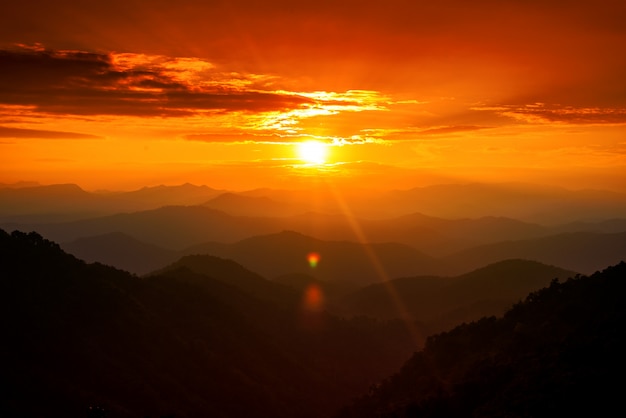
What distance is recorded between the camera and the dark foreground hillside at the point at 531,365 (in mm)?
40156

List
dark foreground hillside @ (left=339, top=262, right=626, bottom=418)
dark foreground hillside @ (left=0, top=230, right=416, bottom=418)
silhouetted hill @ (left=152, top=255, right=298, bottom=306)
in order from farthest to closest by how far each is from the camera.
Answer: silhouetted hill @ (left=152, top=255, right=298, bottom=306)
dark foreground hillside @ (left=0, top=230, right=416, bottom=418)
dark foreground hillside @ (left=339, top=262, right=626, bottom=418)

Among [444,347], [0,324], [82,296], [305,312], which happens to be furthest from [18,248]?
[305,312]

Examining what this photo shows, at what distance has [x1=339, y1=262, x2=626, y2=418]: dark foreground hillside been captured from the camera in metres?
40.2

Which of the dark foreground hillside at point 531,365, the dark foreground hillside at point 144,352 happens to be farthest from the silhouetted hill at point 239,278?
the dark foreground hillside at point 531,365

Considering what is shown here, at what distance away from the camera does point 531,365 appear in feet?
166

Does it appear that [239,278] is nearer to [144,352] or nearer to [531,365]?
[144,352]

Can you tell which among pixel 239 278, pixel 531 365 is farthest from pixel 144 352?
pixel 239 278

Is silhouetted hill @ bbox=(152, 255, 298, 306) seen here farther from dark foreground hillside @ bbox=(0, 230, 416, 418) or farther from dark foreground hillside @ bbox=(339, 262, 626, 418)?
dark foreground hillside @ bbox=(339, 262, 626, 418)

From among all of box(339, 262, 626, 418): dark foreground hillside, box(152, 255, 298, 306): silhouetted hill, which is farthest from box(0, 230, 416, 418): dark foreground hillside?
box(152, 255, 298, 306): silhouetted hill

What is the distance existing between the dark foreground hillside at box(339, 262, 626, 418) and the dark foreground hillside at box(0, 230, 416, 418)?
2317 cm

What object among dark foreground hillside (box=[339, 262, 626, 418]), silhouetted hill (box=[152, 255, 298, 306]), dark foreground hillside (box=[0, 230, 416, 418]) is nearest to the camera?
dark foreground hillside (box=[339, 262, 626, 418])

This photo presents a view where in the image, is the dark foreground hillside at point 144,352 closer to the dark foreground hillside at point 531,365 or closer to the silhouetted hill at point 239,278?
the dark foreground hillside at point 531,365

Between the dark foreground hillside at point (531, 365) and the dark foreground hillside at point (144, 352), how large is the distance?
23.2m

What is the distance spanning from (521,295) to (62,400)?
154236 millimetres
